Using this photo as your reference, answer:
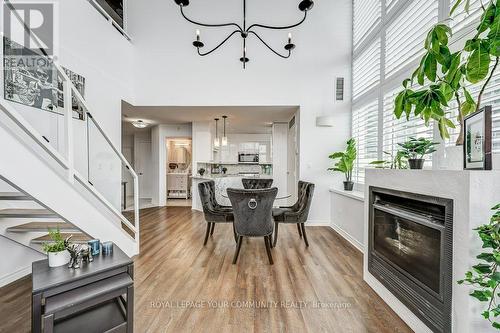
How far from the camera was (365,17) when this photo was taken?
13.1 feet

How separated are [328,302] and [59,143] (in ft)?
11.9

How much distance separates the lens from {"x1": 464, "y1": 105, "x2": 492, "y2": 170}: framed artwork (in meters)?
1.25

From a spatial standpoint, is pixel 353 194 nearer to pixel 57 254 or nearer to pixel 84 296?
pixel 84 296

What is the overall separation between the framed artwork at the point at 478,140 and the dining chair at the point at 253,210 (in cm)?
180

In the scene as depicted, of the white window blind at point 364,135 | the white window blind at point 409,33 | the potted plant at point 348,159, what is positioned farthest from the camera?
the potted plant at point 348,159

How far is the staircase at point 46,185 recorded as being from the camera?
62.8 inches

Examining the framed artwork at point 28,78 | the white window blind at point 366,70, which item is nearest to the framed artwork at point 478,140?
the white window blind at point 366,70

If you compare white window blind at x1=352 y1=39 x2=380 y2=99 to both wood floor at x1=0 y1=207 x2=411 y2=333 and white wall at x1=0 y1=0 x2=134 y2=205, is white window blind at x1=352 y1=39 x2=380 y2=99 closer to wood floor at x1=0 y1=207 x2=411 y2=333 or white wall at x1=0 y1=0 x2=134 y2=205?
wood floor at x1=0 y1=207 x2=411 y2=333

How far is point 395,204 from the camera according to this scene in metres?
2.03

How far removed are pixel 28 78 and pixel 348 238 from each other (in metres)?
4.85

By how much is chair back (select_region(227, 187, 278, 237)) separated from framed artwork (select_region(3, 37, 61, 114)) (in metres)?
2.49

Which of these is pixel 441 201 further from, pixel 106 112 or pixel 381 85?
pixel 106 112

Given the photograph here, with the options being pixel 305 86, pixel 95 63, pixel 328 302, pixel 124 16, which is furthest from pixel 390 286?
pixel 124 16

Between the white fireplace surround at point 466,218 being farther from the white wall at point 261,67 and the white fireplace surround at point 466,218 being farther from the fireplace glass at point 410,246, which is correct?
the white wall at point 261,67
